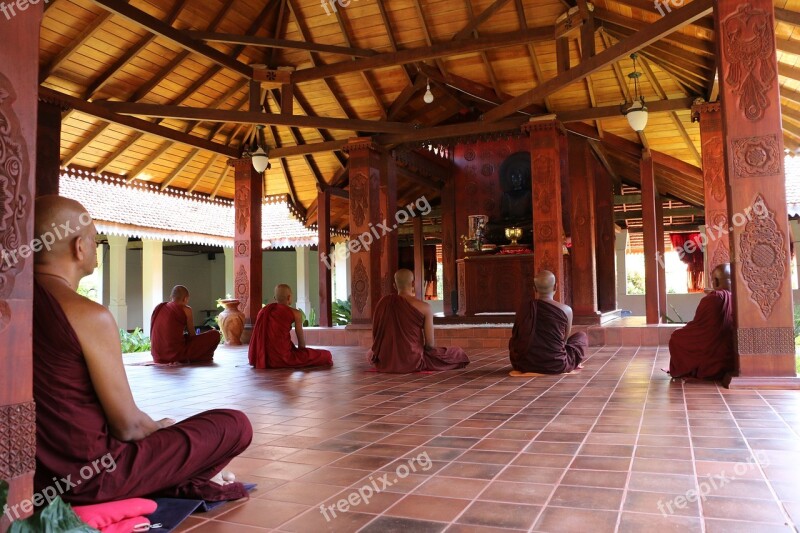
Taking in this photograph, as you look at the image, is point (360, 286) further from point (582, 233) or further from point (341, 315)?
point (341, 315)

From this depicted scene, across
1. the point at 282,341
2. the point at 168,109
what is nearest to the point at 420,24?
the point at 168,109

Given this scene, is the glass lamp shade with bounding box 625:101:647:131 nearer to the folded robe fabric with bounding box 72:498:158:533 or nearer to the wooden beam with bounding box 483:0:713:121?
the wooden beam with bounding box 483:0:713:121

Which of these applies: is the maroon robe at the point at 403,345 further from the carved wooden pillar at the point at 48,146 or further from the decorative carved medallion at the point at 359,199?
the carved wooden pillar at the point at 48,146

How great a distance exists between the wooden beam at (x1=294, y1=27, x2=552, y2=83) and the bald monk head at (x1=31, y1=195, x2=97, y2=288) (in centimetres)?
778

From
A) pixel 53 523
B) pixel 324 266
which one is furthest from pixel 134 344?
pixel 53 523

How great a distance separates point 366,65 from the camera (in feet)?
32.5

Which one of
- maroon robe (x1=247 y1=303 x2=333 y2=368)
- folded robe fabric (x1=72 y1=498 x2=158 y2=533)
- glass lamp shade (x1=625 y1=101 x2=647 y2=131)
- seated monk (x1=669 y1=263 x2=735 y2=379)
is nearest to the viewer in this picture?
folded robe fabric (x1=72 y1=498 x2=158 y2=533)

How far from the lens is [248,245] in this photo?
41.0 ft

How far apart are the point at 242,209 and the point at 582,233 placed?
7008 millimetres

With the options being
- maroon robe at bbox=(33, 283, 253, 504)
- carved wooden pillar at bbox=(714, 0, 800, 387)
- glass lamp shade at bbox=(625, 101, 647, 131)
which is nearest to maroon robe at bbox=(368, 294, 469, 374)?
carved wooden pillar at bbox=(714, 0, 800, 387)

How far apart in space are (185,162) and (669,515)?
12.6 metres

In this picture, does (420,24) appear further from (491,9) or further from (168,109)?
(168,109)

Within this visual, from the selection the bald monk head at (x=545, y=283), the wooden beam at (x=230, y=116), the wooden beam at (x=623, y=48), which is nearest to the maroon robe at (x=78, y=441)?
the bald monk head at (x=545, y=283)

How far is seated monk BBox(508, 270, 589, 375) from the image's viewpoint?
7070 mm
